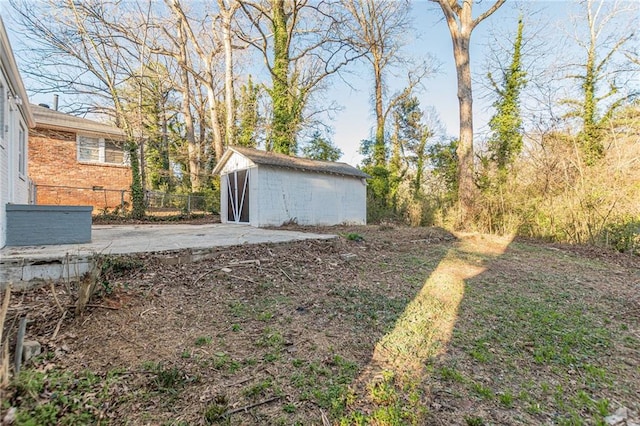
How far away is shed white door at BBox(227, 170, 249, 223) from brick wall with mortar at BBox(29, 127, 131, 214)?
4606 millimetres

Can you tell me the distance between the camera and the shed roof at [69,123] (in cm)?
1232

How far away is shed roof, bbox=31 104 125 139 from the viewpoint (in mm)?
12320

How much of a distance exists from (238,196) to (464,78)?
862 cm

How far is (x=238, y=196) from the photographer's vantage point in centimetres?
1118

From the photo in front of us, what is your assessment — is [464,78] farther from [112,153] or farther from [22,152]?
[112,153]

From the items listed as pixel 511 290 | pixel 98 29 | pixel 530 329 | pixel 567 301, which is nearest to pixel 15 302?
pixel 530 329

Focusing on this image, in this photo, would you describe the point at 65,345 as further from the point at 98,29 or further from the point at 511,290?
the point at 98,29

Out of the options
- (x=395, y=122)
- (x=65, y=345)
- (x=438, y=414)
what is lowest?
(x=438, y=414)

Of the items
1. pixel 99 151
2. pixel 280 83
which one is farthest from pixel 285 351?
pixel 99 151

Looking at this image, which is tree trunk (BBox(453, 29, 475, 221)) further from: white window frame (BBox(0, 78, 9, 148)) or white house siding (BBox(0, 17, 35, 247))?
white window frame (BBox(0, 78, 9, 148))

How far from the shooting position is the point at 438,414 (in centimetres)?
178

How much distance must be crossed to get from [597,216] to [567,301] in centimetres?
528

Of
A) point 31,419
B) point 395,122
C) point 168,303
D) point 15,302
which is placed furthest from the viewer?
point 395,122

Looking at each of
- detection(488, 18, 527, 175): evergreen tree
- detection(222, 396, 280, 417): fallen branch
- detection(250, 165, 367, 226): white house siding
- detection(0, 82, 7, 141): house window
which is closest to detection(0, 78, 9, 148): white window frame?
detection(0, 82, 7, 141): house window
